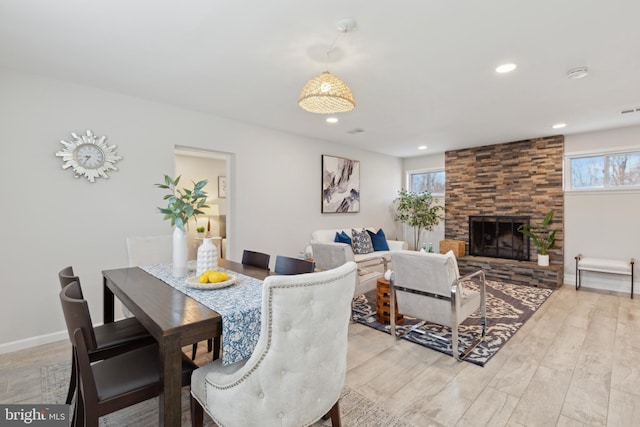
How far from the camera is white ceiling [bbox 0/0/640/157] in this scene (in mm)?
1914

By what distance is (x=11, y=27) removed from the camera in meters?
2.10

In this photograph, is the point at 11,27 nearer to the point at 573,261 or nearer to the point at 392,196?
the point at 392,196

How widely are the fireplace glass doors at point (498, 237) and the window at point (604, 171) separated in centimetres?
99

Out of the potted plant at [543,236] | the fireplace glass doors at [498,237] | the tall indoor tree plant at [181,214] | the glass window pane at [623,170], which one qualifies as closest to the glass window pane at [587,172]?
the glass window pane at [623,170]

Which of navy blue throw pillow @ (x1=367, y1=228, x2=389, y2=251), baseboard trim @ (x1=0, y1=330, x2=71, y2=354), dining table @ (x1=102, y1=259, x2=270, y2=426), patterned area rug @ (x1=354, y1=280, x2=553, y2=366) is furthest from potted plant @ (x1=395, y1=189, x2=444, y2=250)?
baseboard trim @ (x1=0, y1=330, x2=71, y2=354)

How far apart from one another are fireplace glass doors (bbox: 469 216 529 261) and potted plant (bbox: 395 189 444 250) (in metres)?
0.71

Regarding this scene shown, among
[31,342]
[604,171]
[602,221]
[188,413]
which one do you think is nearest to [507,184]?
[604,171]

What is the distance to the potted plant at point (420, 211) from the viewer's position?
654 cm

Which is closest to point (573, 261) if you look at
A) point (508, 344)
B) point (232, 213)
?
point (508, 344)

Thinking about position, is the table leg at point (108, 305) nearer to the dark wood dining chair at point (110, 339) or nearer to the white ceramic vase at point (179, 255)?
the dark wood dining chair at point (110, 339)

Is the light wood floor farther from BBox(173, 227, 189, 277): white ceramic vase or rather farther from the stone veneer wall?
the stone veneer wall

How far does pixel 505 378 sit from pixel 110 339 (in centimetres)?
273

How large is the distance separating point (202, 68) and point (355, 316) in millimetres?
3030

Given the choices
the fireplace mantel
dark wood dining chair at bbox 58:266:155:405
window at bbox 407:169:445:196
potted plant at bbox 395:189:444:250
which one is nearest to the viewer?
dark wood dining chair at bbox 58:266:155:405
